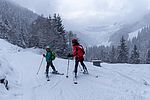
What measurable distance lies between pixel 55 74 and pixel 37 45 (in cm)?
4858

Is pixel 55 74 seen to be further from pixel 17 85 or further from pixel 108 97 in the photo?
pixel 108 97

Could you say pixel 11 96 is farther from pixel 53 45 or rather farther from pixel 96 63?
pixel 53 45

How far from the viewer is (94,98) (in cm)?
1388

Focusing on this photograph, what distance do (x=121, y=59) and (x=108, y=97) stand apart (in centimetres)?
5519

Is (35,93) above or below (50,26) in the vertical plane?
below

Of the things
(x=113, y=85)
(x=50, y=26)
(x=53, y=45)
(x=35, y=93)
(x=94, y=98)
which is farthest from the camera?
(x=50, y=26)

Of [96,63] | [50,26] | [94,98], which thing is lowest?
[94,98]

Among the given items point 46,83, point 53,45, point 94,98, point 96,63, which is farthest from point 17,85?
point 53,45

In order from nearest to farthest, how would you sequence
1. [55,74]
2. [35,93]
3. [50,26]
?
[35,93], [55,74], [50,26]

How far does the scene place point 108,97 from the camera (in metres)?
14.0

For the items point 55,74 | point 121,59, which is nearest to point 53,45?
point 121,59

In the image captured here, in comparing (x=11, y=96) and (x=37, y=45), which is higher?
(x=37, y=45)

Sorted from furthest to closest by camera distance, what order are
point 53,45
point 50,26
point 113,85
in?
point 50,26
point 53,45
point 113,85

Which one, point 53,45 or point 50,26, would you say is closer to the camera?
point 53,45
